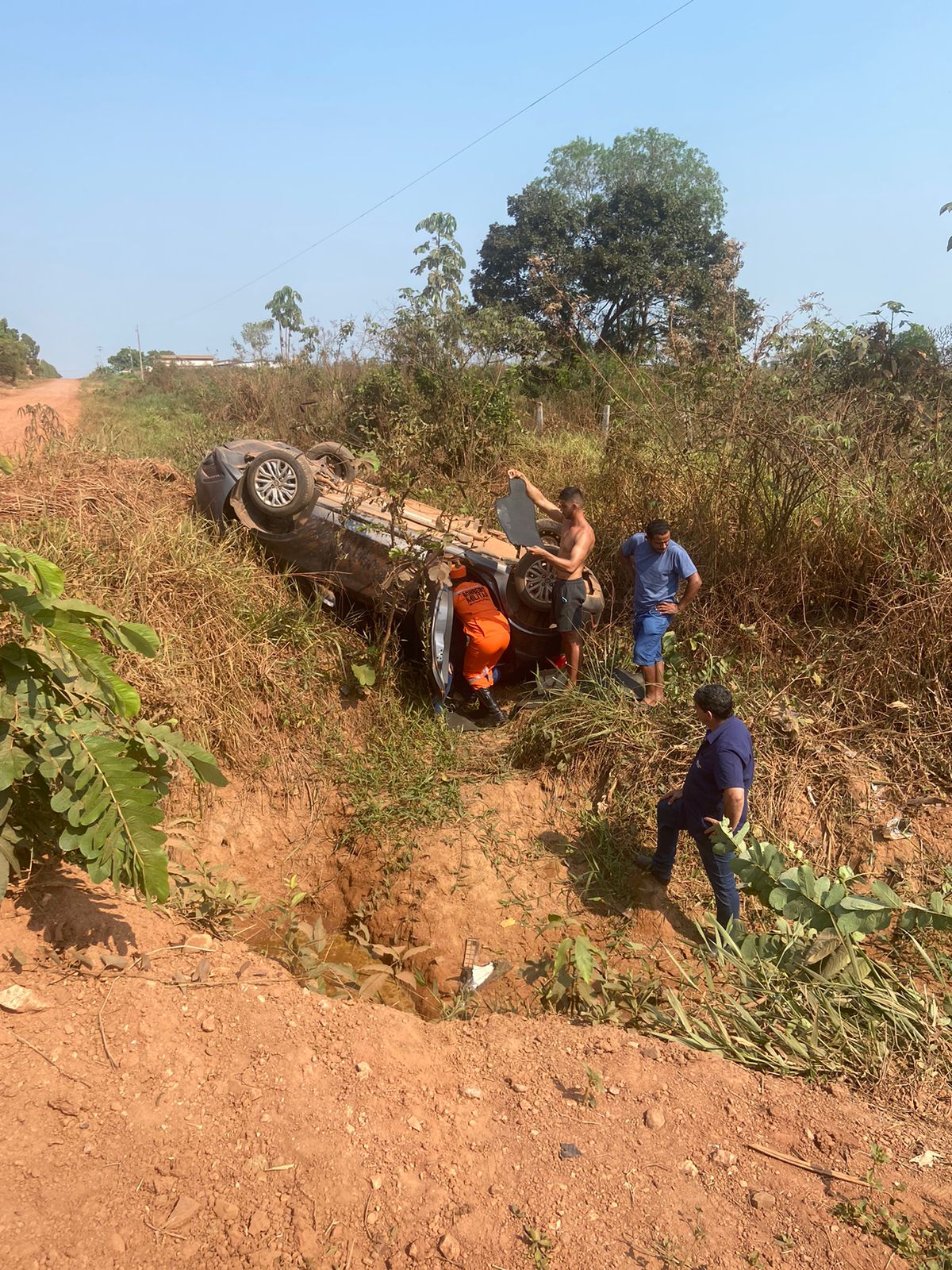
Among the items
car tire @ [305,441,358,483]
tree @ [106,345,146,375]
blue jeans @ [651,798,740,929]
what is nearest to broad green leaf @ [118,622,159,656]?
blue jeans @ [651,798,740,929]

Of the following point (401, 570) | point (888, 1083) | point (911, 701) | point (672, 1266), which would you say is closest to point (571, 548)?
point (401, 570)

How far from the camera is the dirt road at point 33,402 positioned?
1068 centimetres

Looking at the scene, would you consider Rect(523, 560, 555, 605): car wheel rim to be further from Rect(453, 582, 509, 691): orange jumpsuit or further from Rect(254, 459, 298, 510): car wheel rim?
Rect(254, 459, 298, 510): car wheel rim

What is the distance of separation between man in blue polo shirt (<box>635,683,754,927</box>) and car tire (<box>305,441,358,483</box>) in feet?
13.4

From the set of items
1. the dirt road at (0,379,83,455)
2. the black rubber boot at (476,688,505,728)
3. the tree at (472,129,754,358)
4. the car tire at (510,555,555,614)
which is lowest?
the black rubber boot at (476,688,505,728)

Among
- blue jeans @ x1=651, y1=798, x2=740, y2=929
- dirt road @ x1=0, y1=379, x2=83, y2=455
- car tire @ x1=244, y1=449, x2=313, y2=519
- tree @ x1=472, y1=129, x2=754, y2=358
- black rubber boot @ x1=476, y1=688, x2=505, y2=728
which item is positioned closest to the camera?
blue jeans @ x1=651, y1=798, x2=740, y2=929

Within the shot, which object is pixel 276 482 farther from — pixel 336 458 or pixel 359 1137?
pixel 359 1137

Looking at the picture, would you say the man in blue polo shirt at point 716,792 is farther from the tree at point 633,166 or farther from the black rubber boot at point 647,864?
the tree at point 633,166

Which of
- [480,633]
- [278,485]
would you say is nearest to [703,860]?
[480,633]

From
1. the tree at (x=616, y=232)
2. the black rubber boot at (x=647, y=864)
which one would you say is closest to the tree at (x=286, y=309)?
the tree at (x=616, y=232)

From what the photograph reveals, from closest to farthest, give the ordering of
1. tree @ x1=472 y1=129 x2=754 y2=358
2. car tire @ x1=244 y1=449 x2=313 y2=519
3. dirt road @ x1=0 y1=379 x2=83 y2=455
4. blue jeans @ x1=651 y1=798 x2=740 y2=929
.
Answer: blue jeans @ x1=651 y1=798 x2=740 y2=929
car tire @ x1=244 y1=449 x2=313 y2=519
dirt road @ x1=0 y1=379 x2=83 y2=455
tree @ x1=472 y1=129 x2=754 y2=358

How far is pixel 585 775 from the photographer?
516cm

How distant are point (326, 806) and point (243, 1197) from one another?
2804 millimetres

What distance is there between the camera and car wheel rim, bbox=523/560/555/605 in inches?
224
